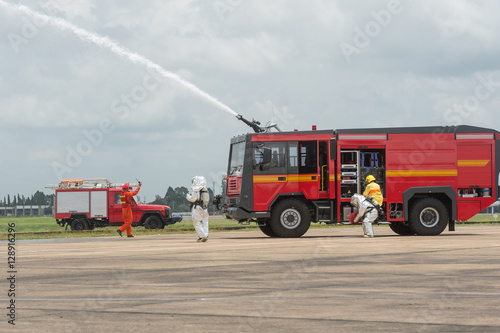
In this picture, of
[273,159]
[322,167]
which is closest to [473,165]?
[322,167]

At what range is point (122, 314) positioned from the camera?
6.86 m

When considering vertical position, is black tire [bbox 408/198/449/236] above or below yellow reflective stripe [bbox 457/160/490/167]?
below

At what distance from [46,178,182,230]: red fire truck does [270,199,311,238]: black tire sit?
55.7 ft

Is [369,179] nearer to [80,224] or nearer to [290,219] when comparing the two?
[290,219]

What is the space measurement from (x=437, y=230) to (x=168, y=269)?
487 inches

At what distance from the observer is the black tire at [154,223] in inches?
1465

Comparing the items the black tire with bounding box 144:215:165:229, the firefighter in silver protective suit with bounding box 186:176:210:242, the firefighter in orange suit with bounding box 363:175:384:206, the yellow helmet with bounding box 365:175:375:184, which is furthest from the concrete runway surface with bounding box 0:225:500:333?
the black tire with bounding box 144:215:165:229

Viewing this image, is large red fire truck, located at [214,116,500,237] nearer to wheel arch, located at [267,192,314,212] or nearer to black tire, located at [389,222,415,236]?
wheel arch, located at [267,192,314,212]

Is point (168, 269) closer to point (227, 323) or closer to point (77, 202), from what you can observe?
point (227, 323)

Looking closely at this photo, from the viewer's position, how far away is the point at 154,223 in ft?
123

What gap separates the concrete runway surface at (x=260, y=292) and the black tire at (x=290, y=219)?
6977mm

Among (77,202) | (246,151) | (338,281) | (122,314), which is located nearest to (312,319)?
(122,314)

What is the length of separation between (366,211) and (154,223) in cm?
1882

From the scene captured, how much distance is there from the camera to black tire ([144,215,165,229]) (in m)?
37.2
